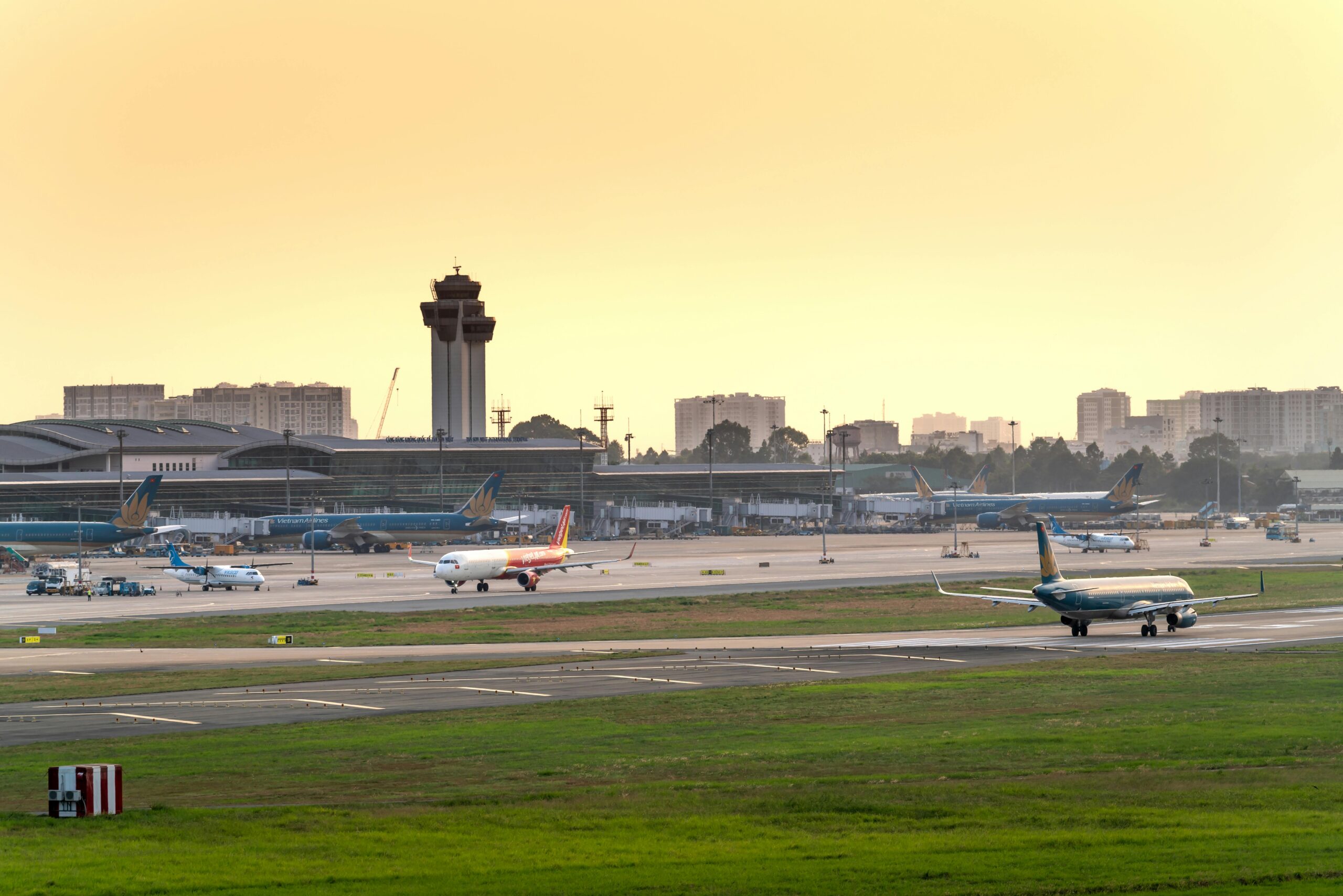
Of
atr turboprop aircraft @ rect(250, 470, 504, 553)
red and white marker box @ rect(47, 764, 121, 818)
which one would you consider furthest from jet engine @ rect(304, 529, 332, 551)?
red and white marker box @ rect(47, 764, 121, 818)

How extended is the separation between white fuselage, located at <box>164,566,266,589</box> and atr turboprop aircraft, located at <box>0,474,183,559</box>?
30.3 metres

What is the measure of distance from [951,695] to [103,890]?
1266 inches

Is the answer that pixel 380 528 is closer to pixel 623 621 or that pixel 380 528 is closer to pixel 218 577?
pixel 218 577

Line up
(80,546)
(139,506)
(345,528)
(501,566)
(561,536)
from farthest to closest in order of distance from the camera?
(345,528) < (139,506) < (80,546) < (561,536) < (501,566)

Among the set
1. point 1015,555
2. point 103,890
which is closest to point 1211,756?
point 103,890

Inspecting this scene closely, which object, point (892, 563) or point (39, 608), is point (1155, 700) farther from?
point (892, 563)

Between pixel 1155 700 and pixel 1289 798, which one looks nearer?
pixel 1289 798

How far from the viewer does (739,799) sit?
30.8m

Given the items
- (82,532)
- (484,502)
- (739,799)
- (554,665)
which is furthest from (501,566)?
(739,799)

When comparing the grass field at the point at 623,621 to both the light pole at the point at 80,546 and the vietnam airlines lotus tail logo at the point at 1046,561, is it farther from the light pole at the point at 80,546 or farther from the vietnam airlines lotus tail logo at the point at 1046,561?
the light pole at the point at 80,546

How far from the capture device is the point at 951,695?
48844 millimetres

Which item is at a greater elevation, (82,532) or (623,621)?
(82,532)

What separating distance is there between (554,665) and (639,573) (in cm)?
6810

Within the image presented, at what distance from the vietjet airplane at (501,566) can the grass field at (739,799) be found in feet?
199
